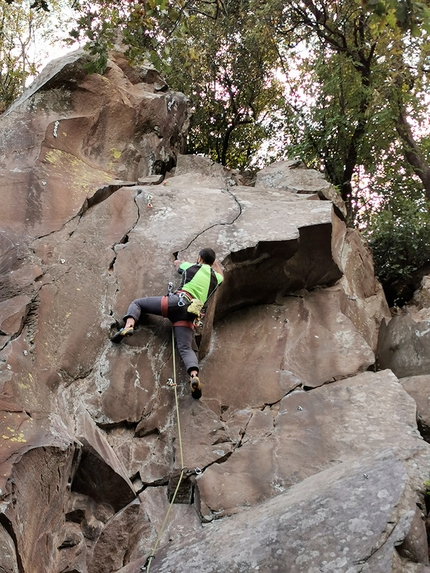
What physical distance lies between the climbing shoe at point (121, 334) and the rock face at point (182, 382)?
128mm

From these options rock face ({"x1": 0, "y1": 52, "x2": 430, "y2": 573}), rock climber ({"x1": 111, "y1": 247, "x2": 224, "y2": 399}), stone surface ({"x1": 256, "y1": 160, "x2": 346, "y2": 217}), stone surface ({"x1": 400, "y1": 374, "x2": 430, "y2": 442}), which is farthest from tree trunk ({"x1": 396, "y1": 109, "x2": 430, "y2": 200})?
rock climber ({"x1": 111, "y1": 247, "x2": 224, "y2": 399})

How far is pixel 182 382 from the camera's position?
5891mm

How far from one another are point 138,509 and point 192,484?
535 mm

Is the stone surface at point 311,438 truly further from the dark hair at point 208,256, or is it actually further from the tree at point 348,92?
the tree at point 348,92

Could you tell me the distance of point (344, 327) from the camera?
7004mm

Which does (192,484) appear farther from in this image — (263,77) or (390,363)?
(263,77)

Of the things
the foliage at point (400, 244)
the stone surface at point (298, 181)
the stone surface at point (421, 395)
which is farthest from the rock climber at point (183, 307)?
the foliage at point (400, 244)

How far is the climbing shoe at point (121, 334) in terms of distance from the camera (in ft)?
19.1

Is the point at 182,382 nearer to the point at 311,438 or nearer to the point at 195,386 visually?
the point at 195,386

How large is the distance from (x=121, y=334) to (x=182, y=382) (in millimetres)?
835

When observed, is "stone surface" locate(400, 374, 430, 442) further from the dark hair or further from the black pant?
the dark hair

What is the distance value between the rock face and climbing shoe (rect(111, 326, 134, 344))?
128 mm

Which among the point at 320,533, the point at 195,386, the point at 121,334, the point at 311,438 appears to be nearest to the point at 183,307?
the point at 121,334

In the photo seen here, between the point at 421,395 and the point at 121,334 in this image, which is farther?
the point at 421,395
